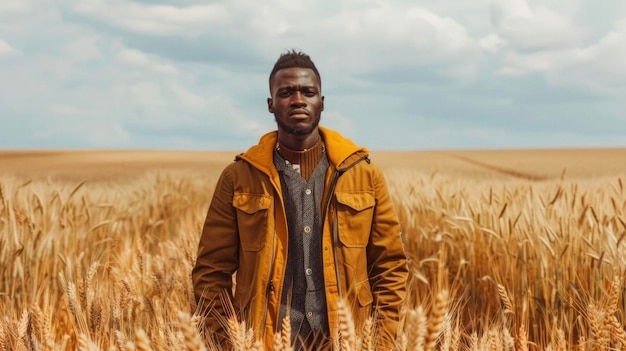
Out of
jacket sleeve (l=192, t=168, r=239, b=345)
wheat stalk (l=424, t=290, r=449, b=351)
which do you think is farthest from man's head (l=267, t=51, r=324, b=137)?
wheat stalk (l=424, t=290, r=449, b=351)

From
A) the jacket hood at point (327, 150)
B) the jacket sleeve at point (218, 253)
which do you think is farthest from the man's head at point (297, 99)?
the jacket sleeve at point (218, 253)

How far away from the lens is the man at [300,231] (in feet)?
7.52

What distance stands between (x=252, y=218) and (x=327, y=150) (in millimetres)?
383

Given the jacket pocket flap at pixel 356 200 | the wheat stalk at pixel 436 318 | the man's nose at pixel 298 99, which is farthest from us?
the jacket pocket flap at pixel 356 200

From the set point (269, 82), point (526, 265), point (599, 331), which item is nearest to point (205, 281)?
point (269, 82)

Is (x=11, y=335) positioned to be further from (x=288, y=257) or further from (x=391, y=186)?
(x=391, y=186)

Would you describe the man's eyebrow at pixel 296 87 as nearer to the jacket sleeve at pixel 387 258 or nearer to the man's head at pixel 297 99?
the man's head at pixel 297 99

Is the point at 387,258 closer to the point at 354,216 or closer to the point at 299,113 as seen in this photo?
the point at 354,216

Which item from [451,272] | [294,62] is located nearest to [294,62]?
[294,62]

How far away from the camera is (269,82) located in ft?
8.10

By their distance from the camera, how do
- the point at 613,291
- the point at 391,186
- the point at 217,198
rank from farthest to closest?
the point at 391,186 → the point at 217,198 → the point at 613,291

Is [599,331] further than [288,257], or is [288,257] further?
[288,257]

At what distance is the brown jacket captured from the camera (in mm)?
2309

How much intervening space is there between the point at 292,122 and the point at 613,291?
1314 mm
